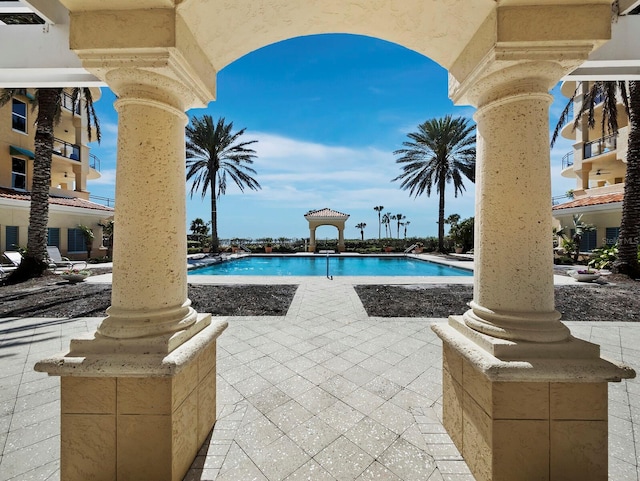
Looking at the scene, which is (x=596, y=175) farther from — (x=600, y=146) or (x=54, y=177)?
(x=54, y=177)

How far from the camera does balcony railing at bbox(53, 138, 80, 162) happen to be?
21.1 metres

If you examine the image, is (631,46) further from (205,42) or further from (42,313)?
(42,313)

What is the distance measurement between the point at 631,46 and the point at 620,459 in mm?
4803

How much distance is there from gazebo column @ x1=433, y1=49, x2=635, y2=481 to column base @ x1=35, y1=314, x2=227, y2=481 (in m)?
2.25

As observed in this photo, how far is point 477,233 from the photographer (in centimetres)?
248

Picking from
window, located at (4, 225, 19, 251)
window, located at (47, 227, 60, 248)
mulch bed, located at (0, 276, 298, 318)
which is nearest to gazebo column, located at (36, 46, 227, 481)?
mulch bed, located at (0, 276, 298, 318)

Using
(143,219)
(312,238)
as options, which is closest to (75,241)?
(312,238)

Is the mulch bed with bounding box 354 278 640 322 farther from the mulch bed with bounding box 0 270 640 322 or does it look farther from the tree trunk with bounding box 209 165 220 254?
the tree trunk with bounding box 209 165 220 254

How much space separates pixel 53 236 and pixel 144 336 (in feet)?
73.3

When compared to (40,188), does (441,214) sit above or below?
above

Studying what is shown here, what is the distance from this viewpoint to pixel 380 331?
5.32 m

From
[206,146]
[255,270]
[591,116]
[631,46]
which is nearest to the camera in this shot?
[631,46]

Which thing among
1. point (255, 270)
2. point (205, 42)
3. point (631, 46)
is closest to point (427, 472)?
point (205, 42)

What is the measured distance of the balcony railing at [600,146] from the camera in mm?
20375
